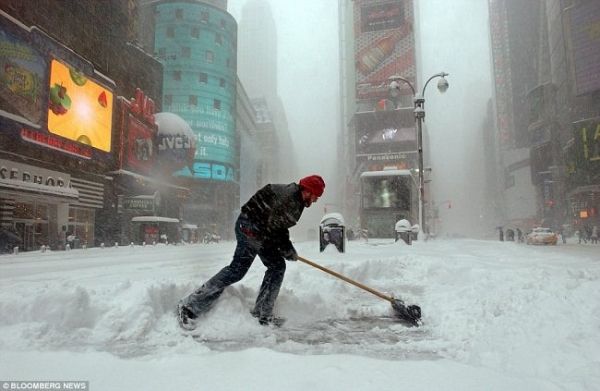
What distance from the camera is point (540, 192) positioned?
66.4 meters

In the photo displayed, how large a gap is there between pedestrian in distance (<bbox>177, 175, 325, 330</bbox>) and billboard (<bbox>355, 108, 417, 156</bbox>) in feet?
317

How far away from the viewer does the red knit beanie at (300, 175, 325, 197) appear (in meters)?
4.11

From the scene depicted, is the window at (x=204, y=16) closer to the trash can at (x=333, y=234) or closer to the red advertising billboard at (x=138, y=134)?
the red advertising billboard at (x=138, y=134)

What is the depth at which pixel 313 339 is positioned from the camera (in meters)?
3.54

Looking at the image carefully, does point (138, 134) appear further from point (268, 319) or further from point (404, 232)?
point (268, 319)

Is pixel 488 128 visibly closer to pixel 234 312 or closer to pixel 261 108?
pixel 261 108

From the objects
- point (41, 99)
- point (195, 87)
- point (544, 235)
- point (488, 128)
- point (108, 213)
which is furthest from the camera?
point (488, 128)

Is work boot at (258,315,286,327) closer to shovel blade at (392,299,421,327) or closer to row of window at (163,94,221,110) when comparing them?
shovel blade at (392,299,421,327)

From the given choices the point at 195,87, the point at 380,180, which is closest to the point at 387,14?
the point at 195,87

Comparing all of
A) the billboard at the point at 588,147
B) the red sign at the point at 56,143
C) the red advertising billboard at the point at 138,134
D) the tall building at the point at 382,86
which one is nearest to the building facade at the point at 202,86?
the red advertising billboard at the point at 138,134

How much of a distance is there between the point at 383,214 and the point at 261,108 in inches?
4416

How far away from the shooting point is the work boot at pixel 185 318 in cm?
367
